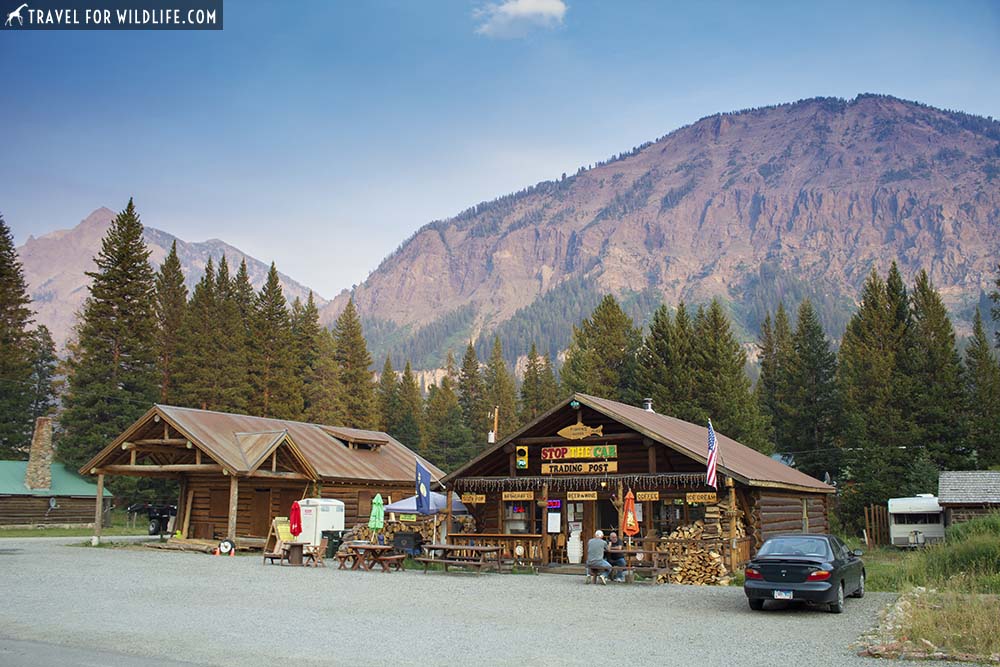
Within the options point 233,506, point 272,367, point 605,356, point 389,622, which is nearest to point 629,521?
point 389,622

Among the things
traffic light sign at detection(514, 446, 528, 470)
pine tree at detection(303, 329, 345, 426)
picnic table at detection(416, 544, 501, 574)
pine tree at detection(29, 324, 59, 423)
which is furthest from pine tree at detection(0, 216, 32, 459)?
traffic light sign at detection(514, 446, 528, 470)

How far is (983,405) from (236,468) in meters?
42.2

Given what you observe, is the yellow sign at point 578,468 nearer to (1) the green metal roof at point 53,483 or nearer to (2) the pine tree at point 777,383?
(1) the green metal roof at point 53,483

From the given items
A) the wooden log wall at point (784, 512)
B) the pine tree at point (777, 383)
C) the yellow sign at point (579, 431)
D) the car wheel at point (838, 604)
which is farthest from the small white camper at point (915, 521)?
the car wheel at point (838, 604)

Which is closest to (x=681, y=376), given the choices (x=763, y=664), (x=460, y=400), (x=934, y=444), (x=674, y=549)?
(x=934, y=444)

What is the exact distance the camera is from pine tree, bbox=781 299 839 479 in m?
57.2

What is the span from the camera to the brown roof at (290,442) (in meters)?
30.1

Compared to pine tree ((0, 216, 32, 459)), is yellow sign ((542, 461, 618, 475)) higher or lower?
lower

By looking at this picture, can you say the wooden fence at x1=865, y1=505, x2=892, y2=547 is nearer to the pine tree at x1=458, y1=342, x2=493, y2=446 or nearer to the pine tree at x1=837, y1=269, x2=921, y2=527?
the pine tree at x1=837, y1=269, x2=921, y2=527

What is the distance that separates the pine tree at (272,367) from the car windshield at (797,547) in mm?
47484

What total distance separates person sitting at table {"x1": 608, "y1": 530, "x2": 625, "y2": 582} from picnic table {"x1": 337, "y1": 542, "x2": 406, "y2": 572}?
242 inches

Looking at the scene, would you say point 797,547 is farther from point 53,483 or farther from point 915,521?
point 53,483

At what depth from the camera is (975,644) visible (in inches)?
410

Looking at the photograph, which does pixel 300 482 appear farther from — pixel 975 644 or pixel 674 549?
pixel 975 644
